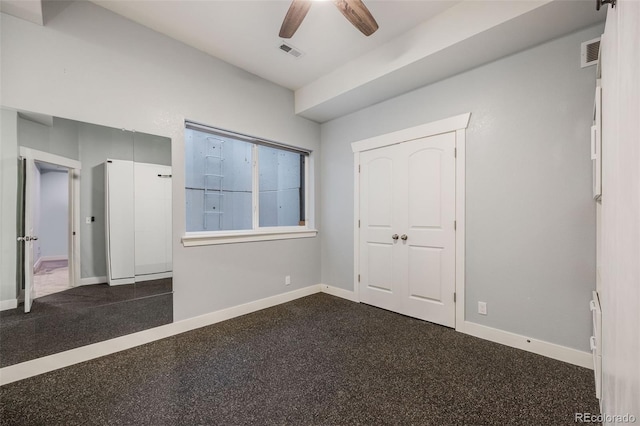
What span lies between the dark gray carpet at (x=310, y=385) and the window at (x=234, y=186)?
48.6 inches

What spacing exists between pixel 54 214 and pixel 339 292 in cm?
314

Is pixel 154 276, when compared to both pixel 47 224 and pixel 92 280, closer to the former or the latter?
pixel 92 280

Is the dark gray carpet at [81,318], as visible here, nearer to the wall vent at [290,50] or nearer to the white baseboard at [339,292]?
the white baseboard at [339,292]

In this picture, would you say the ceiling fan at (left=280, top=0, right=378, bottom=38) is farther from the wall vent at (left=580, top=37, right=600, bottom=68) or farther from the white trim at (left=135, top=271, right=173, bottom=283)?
the white trim at (left=135, top=271, right=173, bottom=283)

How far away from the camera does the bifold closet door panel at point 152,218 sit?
247 centimetres

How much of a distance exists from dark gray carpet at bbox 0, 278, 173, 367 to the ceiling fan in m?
2.52

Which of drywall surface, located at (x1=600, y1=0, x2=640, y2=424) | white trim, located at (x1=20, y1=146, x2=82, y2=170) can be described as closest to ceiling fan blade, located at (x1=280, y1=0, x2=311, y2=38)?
drywall surface, located at (x1=600, y1=0, x2=640, y2=424)

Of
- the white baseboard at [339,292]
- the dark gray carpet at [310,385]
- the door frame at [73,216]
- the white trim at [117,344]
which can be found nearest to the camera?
the dark gray carpet at [310,385]

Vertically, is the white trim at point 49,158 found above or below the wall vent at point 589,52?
below

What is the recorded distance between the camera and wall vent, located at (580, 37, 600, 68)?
1942 millimetres

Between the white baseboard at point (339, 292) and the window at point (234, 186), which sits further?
the white baseboard at point (339, 292)

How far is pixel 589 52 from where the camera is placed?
1973mm

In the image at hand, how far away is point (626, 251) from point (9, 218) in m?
3.32

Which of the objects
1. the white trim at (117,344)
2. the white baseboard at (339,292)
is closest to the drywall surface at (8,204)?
the white trim at (117,344)
